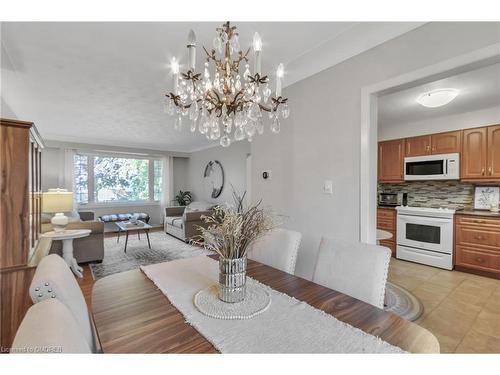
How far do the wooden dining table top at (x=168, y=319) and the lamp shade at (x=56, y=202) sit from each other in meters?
2.40

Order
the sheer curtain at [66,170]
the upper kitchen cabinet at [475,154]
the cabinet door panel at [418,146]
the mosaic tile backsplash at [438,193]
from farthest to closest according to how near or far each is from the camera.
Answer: the sheer curtain at [66,170] → the cabinet door panel at [418,146] → the mosaic tile backsplash at [438,193] → the upper kitchen cabinet at [475,154]

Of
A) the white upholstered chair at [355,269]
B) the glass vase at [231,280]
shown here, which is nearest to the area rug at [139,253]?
the glass vase at [231,280]

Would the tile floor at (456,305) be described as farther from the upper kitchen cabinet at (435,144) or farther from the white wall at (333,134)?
the upper kitchen cabinet at (435,144)

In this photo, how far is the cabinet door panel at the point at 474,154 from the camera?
3.30 m

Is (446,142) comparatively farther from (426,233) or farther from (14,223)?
(14,223)

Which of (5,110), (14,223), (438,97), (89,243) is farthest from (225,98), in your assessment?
(5,110)

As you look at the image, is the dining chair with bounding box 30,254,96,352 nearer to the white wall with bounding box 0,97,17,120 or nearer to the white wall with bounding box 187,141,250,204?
the white wall with bounding box 0,97,17,120

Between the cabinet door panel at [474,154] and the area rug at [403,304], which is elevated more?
the cabinet door panel at [474,154]

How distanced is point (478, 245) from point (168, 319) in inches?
160

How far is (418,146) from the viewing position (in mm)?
3959

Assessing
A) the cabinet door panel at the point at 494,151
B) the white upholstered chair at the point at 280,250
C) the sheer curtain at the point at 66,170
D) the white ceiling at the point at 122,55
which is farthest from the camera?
the sheer curtain at the point at 66,170

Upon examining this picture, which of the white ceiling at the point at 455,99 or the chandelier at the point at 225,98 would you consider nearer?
the chandelier at the point at 225,98

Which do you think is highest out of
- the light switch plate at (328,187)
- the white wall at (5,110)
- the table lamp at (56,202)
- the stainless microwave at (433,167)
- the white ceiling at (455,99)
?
the white ceiling at (455,99)
